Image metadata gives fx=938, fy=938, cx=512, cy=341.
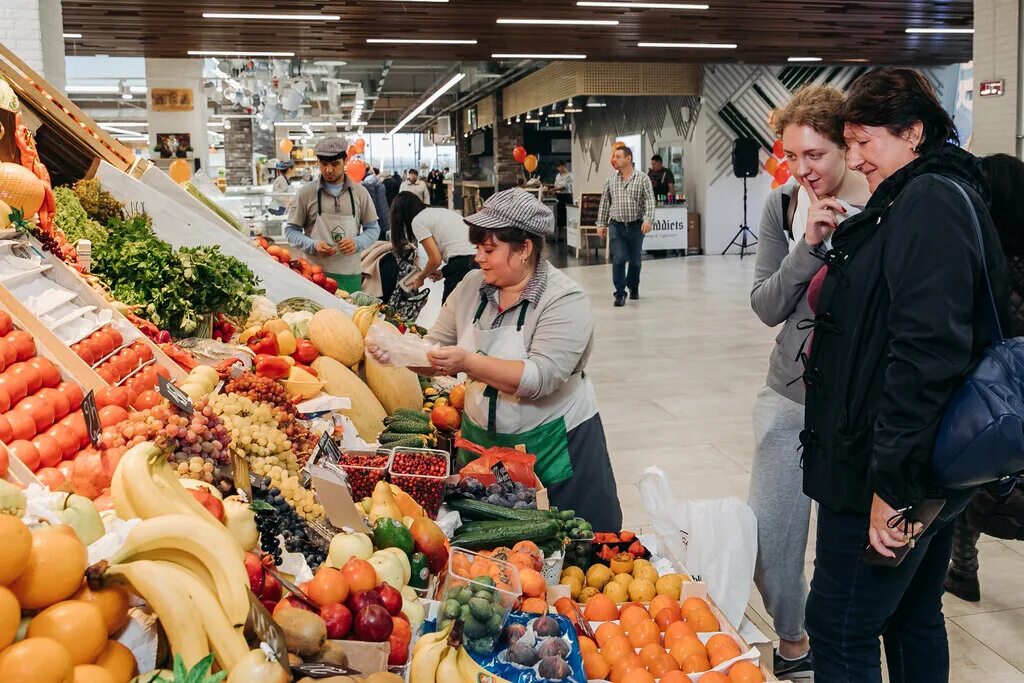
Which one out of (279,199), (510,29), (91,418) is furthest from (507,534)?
(279,199)

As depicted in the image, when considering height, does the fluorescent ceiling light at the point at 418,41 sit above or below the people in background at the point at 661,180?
above

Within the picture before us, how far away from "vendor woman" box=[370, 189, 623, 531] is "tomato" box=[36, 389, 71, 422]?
0.92 metres

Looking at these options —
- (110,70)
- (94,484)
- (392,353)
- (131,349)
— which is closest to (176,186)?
(131,349)

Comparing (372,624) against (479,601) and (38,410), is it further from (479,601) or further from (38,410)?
(38,410)

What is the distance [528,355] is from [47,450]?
1.36 m

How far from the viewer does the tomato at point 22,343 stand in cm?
235

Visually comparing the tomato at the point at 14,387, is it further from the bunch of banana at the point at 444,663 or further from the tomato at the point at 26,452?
the bunch of banana at the point at 444,663

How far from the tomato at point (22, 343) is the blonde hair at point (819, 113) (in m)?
2.02

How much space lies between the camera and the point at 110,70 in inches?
979

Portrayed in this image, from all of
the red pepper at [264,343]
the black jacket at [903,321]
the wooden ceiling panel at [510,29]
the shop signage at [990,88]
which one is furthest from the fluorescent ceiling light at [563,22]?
the black jacket at [903,321]

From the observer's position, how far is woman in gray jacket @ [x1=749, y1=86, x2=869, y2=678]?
2.38m

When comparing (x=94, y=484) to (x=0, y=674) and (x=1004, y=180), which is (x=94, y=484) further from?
(x=1004, y=180)

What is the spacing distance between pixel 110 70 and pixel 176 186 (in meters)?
22.3

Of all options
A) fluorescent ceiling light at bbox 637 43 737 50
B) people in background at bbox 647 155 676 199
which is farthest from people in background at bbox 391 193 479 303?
people in background at bbox 647 155 676 199
